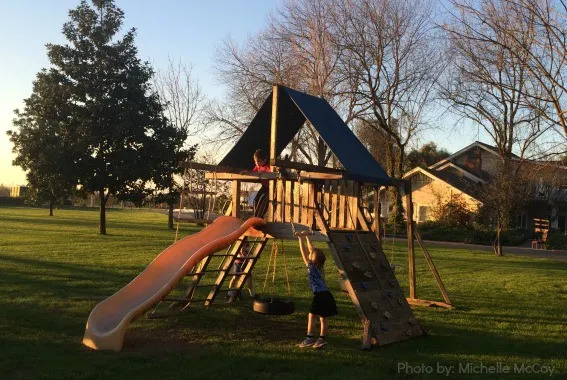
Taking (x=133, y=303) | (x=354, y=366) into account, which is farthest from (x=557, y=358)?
(x=133, y=303)

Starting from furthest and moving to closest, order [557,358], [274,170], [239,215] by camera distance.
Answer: [239,215], [274,170], [557,358]

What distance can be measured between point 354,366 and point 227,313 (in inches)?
159

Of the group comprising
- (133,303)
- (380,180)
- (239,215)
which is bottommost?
(133,303)

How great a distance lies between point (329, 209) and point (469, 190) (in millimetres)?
34995

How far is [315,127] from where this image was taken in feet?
34.3

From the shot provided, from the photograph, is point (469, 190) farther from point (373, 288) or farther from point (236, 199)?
point (373, 288)

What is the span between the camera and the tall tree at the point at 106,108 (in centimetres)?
3191

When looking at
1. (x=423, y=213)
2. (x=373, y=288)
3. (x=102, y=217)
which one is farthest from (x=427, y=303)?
(x=423, y=213)

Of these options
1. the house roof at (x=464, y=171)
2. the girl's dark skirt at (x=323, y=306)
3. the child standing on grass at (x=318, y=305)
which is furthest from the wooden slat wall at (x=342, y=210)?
the house roof at (x=464, y=171)

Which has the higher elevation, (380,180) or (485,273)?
(380,180)

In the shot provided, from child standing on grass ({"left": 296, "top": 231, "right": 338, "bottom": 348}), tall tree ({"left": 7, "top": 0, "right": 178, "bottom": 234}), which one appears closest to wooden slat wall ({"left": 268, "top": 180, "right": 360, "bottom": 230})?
child standing on grass ({"left": 296, "top": 231, "right": 338, "bottom": 348})

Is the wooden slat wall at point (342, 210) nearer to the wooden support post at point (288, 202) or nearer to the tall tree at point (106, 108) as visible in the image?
the wooden support post at point (288, 202)

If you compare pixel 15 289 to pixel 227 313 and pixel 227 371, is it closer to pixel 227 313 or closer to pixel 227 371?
pixel 227 313

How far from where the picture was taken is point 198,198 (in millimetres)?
12219
